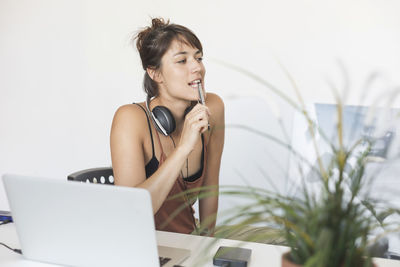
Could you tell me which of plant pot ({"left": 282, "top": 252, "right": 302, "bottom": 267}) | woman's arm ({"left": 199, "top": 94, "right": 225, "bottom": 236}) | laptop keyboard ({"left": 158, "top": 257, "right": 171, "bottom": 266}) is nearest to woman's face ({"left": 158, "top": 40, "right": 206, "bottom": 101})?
woman's arm ({"left": 199, "top": 94, "right": 225, "bottom": 236})

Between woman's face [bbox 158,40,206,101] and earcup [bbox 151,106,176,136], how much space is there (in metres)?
0.12

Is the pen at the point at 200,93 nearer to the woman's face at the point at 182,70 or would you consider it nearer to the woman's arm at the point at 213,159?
the woman's face at the point at 182,70

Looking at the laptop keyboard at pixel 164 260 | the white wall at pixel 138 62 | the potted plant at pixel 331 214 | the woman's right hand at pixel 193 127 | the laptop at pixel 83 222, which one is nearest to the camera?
the potted plant at pixel 331 214

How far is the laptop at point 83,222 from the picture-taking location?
994 mm

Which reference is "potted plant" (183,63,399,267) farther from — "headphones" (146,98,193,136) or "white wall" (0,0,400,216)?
"white wall" (0,0,400,216)

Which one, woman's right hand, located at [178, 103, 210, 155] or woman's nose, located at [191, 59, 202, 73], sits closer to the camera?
woman's right hand, located at [178, 103, 210, 155]

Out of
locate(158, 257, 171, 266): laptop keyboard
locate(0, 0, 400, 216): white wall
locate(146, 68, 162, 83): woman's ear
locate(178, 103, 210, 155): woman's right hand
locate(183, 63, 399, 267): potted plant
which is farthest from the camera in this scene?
locate(0, 0, 400, 216): white wall

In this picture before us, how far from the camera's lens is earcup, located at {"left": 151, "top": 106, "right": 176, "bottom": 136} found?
5.93 feet

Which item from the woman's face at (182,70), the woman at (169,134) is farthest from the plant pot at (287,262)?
the woman's face at (182,70)

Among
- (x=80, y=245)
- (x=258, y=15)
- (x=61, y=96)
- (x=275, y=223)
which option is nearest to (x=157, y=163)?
(x=80, y=245)

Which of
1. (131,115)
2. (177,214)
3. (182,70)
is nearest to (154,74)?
(182,70)

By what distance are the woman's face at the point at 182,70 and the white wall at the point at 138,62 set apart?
721 millimetres

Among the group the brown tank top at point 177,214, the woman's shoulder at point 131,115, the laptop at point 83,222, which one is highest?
the woman's shoulder at point 131,115

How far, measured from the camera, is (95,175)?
1822mm
